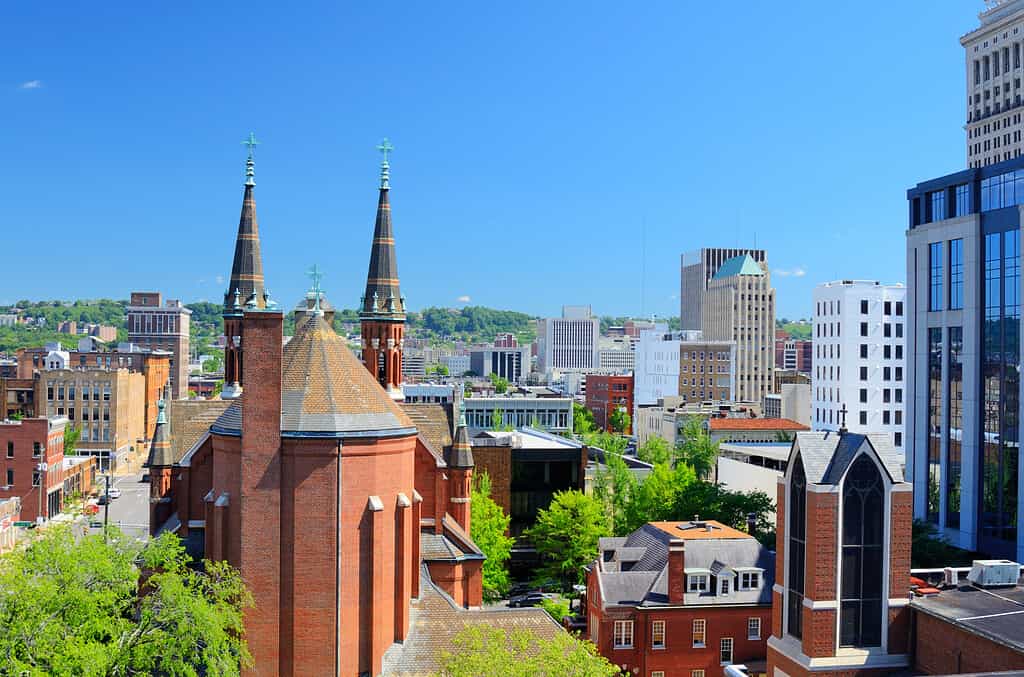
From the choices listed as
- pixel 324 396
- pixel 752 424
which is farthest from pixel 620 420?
pixel 324 396

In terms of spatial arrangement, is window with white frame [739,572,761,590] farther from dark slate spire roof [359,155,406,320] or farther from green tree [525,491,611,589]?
dark slate spire roof [359,155,406,320]

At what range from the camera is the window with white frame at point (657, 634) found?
49.7 metres

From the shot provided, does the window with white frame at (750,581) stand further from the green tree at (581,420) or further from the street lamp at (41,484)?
the green tree at (581,420)

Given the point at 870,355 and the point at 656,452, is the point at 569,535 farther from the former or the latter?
the point at 870,355

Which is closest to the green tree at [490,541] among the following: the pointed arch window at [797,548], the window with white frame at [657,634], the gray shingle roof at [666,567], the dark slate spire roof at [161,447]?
the gray shingle roof at [666,567]

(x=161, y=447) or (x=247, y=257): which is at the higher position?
(x=247, y=257)

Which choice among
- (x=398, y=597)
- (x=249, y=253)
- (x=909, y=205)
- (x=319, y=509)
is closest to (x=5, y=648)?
(x=319, y=509)

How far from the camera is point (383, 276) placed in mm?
64438

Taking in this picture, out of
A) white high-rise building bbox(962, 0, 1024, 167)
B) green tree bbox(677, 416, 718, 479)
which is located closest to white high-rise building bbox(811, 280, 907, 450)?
green tree bbox(677, 416, 718, 479)

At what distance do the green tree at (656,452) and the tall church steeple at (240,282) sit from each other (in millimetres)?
63412

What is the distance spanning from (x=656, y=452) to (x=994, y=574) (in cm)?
8717

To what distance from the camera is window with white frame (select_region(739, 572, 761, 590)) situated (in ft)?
169

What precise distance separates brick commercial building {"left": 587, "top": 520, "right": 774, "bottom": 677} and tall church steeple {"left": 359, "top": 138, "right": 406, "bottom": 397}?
19943 millimetres

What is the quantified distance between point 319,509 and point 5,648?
1109cm
